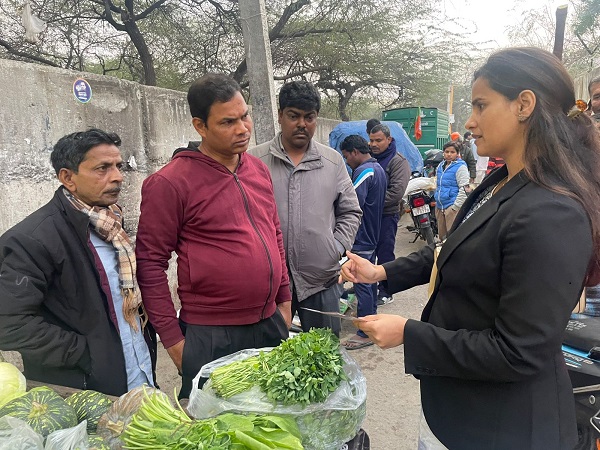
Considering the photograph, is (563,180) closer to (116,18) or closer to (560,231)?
(560,231)

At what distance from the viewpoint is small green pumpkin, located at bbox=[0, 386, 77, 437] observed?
1386 mm

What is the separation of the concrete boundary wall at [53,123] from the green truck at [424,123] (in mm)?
9399

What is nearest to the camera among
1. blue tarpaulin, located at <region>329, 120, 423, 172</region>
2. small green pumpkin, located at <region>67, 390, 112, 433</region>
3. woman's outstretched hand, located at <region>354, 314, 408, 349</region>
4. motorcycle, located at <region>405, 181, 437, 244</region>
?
woman's outstretched hand, located at <region>354, 314, 408, 349</region>

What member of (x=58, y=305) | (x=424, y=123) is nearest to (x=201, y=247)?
(x=58, y=305)

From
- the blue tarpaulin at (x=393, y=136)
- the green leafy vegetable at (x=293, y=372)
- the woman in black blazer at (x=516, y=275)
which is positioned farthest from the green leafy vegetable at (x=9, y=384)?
the blue tarpaulin at (x=393, y=136)

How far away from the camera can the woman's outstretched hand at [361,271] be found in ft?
5.82

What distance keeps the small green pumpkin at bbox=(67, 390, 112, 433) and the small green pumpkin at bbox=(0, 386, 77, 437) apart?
33 millimetres

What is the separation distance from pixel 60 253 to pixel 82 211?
209mm

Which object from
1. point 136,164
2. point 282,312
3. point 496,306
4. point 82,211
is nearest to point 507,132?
point 496,306

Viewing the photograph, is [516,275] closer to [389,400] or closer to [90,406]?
[90,406]

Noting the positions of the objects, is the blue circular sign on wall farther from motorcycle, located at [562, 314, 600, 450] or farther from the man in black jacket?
motorcycle, located at [562, 314, 600, 450]

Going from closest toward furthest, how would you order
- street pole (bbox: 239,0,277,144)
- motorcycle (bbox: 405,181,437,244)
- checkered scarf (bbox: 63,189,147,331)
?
checkered scarf (bbox: 63,189,147,331) < street pole (bbox: 239,0,277,144) < motorcycle (bbox: 405,181,437,244)

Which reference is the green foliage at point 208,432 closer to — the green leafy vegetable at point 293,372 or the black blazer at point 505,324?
the green leafy vegetable at point 293,372

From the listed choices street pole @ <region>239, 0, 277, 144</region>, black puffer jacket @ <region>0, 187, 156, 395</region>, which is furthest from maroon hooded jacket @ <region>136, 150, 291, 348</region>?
street pole @ <region>239, 0, 277, 144</region>
